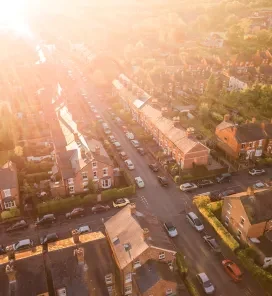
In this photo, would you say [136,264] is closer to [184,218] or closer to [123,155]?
[184,218]

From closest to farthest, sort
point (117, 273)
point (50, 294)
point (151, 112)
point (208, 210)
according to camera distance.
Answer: point (50, 294) → point (117, 273) → point (208, 210) → point (151, 112)

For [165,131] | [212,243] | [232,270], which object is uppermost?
[165,131]

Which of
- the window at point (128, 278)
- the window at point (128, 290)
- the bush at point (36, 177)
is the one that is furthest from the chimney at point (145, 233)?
the bush at point (36, 177)

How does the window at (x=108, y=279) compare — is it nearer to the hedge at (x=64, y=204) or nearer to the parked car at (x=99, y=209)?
the parked car at (x=99, y=209)

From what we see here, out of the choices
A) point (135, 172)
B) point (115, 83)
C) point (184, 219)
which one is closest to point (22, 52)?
A: point (115, 83)

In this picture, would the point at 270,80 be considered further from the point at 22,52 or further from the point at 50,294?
the point at 22,52

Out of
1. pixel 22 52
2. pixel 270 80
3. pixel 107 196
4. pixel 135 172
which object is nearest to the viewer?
pixel 107 196

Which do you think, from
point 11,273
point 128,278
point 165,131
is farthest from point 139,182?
point 11,273
